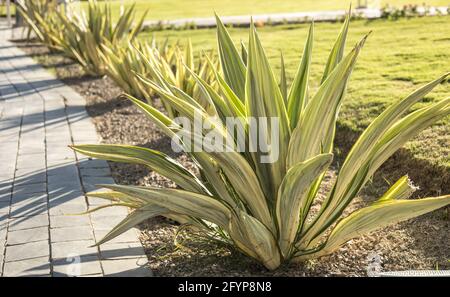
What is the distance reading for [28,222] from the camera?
450cm

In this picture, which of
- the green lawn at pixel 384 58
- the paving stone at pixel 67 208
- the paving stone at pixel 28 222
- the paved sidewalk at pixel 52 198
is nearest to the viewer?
the paved sidewalk at pixel 52 198

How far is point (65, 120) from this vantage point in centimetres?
734

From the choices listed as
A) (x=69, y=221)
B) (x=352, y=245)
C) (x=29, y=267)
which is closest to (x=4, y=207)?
(x=69, y=221)

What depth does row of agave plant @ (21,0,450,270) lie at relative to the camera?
3324mm

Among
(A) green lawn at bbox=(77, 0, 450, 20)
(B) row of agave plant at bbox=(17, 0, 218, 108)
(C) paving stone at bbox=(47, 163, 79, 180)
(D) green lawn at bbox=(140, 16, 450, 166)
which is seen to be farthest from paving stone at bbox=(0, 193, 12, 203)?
(A) green lawn at bbox=(77, 0, 450, 20)

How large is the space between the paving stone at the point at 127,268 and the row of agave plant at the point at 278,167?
298 millimetres

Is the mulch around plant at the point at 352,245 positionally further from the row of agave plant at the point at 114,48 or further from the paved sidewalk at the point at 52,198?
the row of agave plant at the point at 114,48

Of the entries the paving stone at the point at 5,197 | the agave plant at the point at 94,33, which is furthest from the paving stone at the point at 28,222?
the agave plant at the point at 94,33

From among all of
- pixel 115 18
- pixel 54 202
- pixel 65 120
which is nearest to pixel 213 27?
pixel 115 18

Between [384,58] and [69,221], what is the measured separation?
550 cm

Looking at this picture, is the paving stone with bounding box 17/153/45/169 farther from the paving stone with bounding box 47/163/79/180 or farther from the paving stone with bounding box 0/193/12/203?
the paving stone with bounding box 0/193/12/203

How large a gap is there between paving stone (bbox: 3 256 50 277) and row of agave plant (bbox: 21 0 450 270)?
0.50 metres

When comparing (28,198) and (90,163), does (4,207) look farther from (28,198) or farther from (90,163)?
(90,163)

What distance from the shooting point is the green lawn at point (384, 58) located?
20.0 ft
